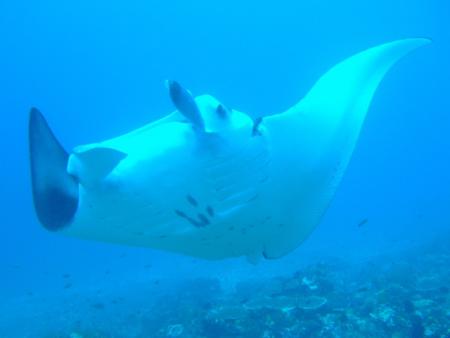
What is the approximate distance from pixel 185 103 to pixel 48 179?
0.97 meters

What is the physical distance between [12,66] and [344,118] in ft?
269

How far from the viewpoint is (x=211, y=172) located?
2.54 meters

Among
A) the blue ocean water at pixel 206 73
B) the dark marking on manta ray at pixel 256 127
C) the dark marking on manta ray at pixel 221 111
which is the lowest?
the dark marking on manta ray at pixel 256 127

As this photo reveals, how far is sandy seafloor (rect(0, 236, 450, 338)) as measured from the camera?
23.4 ft

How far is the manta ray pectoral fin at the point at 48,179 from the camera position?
2475 mm

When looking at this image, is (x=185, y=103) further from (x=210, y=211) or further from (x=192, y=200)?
(x=210, y=211)

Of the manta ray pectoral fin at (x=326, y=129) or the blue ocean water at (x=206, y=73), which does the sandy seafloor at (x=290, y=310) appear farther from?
the blue ocean water at (x=206, y=73)

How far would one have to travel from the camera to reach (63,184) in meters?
2.53

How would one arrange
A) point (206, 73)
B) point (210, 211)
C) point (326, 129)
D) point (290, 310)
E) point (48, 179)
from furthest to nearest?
1. point (206, 73)
2. point (290, 310)
3. point (326, 129)
4. point (210, 211)
5. point (48, 179)

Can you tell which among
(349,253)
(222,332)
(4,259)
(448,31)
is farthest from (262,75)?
(222,332)

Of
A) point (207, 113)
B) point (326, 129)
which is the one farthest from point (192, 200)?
point (326, 129)

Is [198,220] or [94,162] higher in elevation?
[94,162]

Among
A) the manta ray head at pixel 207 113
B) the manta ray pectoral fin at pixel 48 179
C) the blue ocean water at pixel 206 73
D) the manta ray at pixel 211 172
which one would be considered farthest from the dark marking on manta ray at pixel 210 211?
the blue ocean water at pixel 206 73

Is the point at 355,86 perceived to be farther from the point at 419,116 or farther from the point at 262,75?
the point at 419,116
